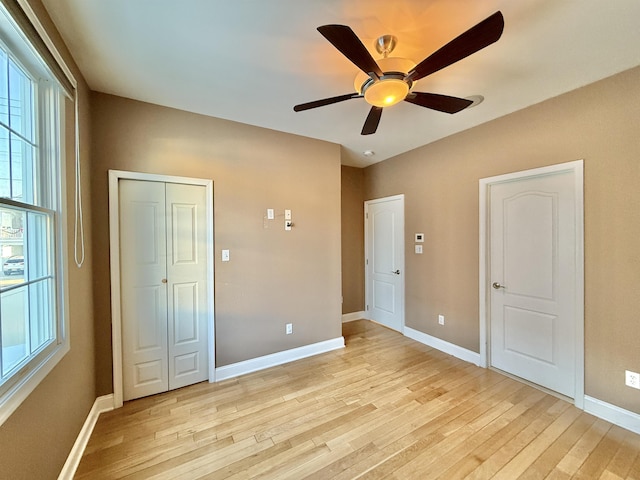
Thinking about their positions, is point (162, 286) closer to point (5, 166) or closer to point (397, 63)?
point (5, 166)

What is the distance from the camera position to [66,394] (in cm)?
154

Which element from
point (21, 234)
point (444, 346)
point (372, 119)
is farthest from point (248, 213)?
point (444, 346)

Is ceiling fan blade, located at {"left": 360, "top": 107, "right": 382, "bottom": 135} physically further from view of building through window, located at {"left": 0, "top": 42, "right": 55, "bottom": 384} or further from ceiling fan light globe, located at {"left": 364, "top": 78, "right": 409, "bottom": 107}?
view of building through window, located at {"left": 0, "top": 42, "right": 55, "bottom": 384}

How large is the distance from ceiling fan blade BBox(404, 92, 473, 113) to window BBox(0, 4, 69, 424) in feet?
6.32

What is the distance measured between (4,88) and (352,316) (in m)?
4.32

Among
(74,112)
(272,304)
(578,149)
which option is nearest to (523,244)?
(578,149)

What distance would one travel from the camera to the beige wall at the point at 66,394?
1.08 meters

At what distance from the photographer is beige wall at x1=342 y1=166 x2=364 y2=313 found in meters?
4.40

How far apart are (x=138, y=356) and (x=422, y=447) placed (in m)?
2.40

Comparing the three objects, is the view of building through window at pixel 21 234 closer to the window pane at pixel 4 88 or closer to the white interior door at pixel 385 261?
the window pane at pixel 4 88

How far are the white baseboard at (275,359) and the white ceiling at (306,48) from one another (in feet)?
8.40

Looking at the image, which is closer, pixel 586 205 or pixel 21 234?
pixel 21 234

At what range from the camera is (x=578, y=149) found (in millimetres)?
2139

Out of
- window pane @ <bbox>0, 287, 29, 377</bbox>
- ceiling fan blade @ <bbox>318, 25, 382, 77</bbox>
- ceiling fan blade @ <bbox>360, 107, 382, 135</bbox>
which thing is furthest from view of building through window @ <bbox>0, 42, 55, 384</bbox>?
ceiling fan blade @ <bbox>360, 107, 382, 135</bbox>
